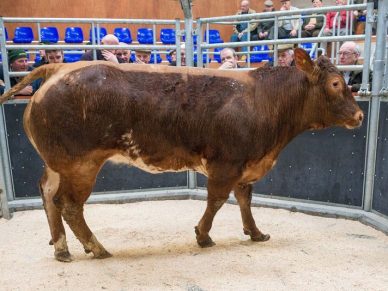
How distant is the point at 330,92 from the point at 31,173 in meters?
3.53

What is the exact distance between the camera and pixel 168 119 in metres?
3.18

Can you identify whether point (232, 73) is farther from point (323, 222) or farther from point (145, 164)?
point (323, 222)

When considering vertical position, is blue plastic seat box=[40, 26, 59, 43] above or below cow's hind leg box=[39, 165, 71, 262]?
above

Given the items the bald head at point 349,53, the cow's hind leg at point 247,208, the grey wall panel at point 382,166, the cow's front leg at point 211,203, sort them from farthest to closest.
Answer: the bald head at point 349,53
the grey wall panel at point 382,166
the cow's hind leg at point 247,208
the cow's front leg at point 211,203

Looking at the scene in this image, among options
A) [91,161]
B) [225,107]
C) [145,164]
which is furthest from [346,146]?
[91,161]

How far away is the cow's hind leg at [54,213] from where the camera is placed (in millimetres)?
3240

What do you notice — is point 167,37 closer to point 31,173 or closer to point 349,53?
point 349,53

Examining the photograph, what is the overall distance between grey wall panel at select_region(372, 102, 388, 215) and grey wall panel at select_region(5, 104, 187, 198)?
2.45 meters

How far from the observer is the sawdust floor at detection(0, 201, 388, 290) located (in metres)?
2.93

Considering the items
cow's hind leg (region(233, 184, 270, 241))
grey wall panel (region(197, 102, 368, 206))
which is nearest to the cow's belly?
cow's hind leg (region(233, 184, 270, 241))

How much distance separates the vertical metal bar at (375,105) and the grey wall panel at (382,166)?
0.05 meters

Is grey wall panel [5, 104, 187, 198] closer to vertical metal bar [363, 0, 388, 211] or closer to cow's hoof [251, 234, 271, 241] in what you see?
cow's hoof [251, 234, 271, 241]

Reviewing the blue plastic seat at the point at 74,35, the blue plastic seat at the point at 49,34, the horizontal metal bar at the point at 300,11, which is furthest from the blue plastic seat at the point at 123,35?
the horizontal metal bar at the point at 300,11

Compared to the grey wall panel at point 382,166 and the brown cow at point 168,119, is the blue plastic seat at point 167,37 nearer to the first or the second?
the grey wall panel at point 382,166
